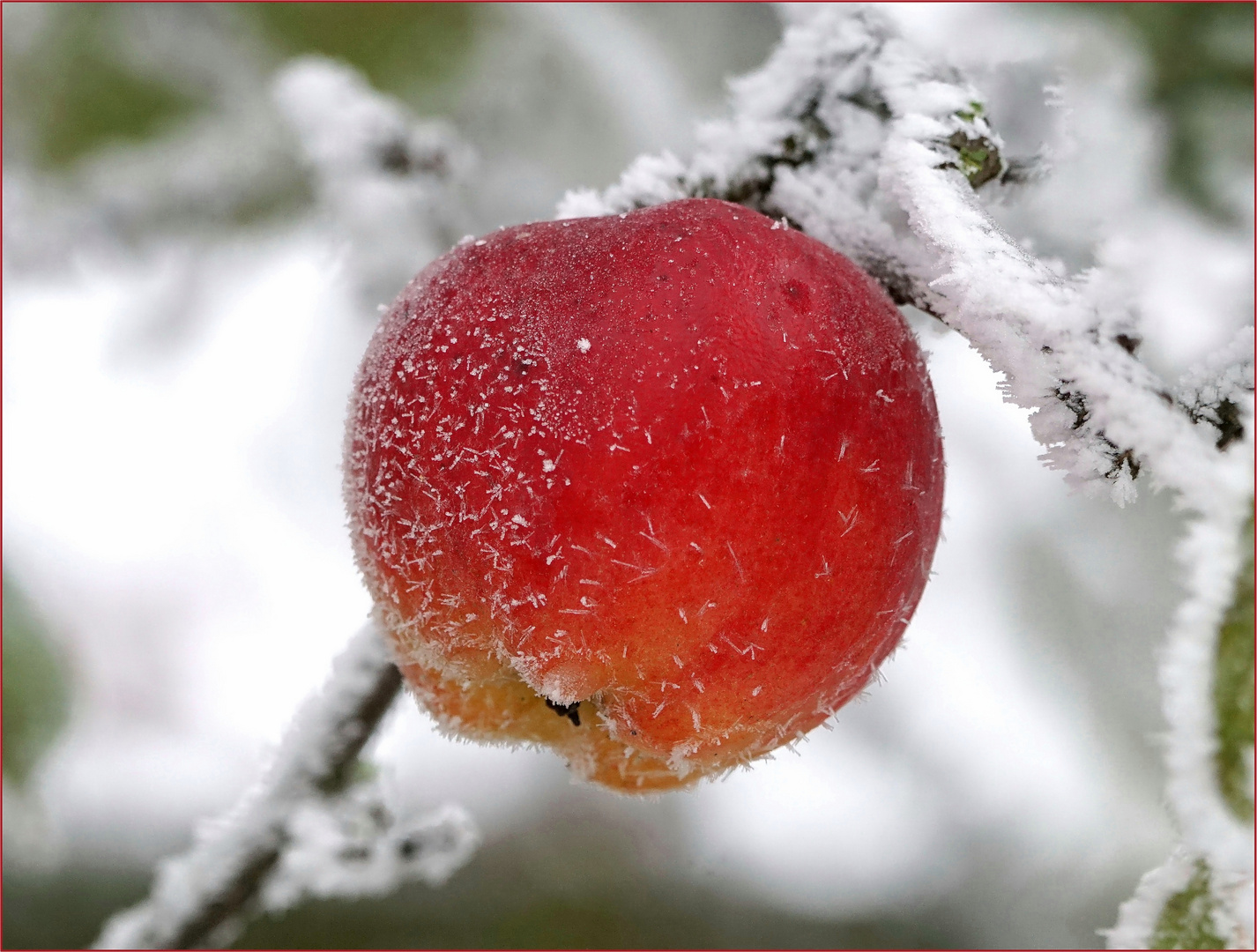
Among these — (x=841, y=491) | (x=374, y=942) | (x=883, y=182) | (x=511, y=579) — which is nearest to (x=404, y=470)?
(x=511, y=579)

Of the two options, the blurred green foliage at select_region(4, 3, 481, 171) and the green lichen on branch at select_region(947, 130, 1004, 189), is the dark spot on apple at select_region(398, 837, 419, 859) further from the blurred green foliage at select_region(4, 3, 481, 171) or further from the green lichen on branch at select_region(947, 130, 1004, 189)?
the blurred green foliage at select_region(4, 3, 481, 171)

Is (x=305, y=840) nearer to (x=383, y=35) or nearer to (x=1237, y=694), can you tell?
(x=1237, y=694)

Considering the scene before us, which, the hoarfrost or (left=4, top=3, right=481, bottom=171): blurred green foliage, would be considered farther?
(left=4, top=3, right=481, bottom=171): blurred green foliage

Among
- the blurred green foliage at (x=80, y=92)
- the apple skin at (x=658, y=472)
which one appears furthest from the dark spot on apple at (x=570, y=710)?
the blurred green foliage at (x=80, y=92)

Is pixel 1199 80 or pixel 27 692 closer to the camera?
pixel 1199 80

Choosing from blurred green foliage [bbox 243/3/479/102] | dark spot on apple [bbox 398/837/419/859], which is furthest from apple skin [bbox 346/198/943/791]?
blurred green foliage [bbox 243/3/479/102]

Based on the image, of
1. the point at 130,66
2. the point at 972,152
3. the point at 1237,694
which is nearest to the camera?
the point at 1237,694

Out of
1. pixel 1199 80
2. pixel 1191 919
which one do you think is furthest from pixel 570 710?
pixel 1199 80
